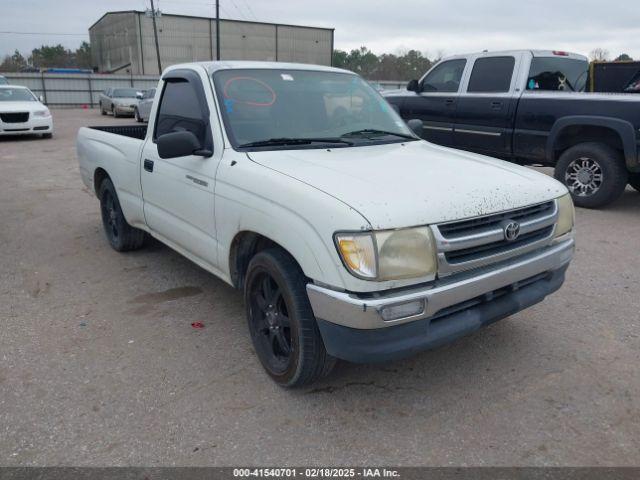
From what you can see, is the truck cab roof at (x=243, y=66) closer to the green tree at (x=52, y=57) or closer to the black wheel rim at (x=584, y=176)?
the black wheel rim at (x=584, y=176)

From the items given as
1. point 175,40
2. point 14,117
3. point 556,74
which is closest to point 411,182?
point 556,74

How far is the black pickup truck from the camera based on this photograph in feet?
23.4

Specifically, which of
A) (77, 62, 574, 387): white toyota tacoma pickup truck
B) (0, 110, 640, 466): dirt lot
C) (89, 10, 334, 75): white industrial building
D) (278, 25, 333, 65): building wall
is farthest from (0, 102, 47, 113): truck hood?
(278, 25, 333, 65): building wall

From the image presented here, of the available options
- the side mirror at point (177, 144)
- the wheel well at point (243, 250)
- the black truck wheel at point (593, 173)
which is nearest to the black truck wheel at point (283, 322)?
the wheel well at point (243, 250)

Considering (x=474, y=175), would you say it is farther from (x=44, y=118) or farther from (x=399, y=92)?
(x=44, y=118)

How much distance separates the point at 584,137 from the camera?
747 cm

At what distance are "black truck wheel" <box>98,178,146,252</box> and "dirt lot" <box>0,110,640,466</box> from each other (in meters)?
0.64

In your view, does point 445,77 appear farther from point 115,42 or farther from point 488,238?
point 115,42

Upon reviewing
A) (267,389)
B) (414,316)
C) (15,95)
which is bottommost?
(267,389)

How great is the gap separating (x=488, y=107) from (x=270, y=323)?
6293 millimetres

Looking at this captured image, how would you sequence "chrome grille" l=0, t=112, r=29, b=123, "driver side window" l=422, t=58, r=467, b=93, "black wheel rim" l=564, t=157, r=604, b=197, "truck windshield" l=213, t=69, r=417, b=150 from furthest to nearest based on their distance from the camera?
"chrome grille" l=0, t=112, r=29, b=123, "driver side window" l=422, t=58, r=467, b=93, "black wheel rim" l=564, t=157, r=604, b=197, "truck windshield" l=213, t=69, r=417, b=150

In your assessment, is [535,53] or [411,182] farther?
[535,53]

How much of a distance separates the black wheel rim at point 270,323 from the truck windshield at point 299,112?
2.96 feet

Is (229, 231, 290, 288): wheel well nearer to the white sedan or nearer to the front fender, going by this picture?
the front fender
